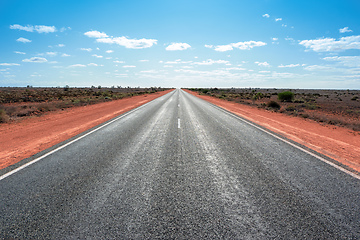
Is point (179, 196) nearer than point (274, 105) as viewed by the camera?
Yes

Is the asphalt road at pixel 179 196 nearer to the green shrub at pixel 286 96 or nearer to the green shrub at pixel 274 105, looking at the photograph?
the green shrub at pixel 274 105

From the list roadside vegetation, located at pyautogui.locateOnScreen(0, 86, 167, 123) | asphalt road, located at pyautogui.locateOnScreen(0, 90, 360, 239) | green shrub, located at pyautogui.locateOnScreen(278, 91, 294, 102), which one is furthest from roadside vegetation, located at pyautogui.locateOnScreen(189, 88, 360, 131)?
roadside vegetation, located at pyautogui.locateOnScreen(0, 86, 167, 123)

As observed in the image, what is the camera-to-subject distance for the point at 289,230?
7.92 feet

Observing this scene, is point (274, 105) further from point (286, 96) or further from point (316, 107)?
point (286, 96)

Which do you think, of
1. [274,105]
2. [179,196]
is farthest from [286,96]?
[179,196]

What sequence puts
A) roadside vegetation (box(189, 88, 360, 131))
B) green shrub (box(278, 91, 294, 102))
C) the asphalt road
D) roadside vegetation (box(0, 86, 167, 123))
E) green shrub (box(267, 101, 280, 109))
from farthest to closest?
green shrub (box(278, 91, 294, 102)) < green shrub (box(267, 101, 280, 109)) < roadside vegetation (box(0, 86, 167, 123)) < roadside vegetation (box(189, 88, 360, 131)) < the asphalt road

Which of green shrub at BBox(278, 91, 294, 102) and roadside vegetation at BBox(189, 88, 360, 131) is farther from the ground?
green shrub at BBox(278, 91, 294, 102)

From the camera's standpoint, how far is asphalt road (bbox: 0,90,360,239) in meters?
2.42

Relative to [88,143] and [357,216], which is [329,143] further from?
[88,143]

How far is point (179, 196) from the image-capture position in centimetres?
316

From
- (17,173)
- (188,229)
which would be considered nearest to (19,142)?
(17,173)

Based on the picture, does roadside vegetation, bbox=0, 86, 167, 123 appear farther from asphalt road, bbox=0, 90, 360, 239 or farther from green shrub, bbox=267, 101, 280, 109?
green shrub, bbox=267, 101, 280, 109

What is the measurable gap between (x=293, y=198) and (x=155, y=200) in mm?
2323

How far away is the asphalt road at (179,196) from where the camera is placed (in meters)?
2.42
